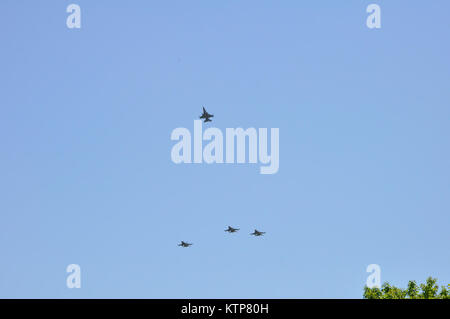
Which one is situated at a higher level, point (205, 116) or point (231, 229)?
point (205, 116)

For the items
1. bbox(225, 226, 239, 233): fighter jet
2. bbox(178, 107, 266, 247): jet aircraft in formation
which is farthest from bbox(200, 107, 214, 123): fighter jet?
bbox(225, 226, 239, 233): fighter jet

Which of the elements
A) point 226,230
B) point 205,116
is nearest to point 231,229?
point 226,230

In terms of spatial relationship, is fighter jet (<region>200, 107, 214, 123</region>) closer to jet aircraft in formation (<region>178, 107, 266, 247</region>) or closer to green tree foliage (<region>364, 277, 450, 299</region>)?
jet aircraft in formation (<region>178, 107, 266, 247</region>)

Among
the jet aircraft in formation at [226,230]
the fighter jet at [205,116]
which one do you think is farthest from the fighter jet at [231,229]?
the fighter jet at [205,116]

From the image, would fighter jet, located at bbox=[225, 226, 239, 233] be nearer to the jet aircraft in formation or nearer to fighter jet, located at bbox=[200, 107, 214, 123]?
the jet aircraft in formation

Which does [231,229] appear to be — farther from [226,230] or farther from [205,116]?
[205,116]

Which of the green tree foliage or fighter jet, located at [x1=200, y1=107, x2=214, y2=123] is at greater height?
fighter jet, located at [x1=200, y1=107, x2=214, y2=123]

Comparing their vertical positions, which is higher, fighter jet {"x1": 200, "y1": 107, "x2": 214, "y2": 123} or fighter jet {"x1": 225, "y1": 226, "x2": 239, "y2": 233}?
fighter jet {"x1": 200, "y1": 107, "x2": 214, "y2": 123}

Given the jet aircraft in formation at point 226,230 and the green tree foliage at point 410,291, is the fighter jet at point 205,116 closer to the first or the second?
the jet aircraft in formation at point 226,230

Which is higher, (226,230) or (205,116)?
(205,116)

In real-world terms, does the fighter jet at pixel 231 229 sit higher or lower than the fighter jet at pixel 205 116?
lower
